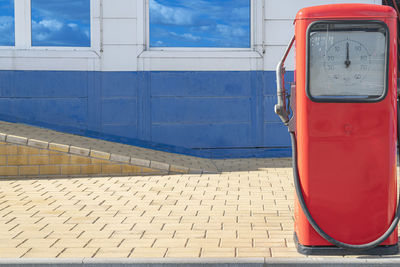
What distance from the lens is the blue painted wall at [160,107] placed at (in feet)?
31.0

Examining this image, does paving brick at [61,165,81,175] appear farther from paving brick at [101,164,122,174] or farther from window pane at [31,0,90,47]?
window pane at [31,0,90,47]

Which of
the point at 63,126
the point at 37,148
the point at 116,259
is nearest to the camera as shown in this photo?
the point at 116,259

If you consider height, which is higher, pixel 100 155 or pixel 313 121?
pixel 313 121

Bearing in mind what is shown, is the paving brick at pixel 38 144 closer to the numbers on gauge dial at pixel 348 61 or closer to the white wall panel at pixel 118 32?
the white wall panel at pixel 118 32

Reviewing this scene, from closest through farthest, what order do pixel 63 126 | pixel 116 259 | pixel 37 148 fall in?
pixel 116 259 → pixel 37 148 → pixel 63 126

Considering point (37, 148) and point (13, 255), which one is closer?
point (13, 255)

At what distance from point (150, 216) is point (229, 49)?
4.89 meters

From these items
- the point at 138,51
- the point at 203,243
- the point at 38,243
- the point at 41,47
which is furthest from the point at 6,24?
the point at 203,243

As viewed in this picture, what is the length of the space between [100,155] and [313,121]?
14.2 ft

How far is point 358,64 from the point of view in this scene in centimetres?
411

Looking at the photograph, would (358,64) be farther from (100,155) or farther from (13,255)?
(100,155)

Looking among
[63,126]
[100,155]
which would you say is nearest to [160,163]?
[100,155]

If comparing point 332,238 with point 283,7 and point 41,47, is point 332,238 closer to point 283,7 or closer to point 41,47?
point 283,7

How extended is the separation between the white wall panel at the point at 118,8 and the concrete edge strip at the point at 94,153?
2580mm
